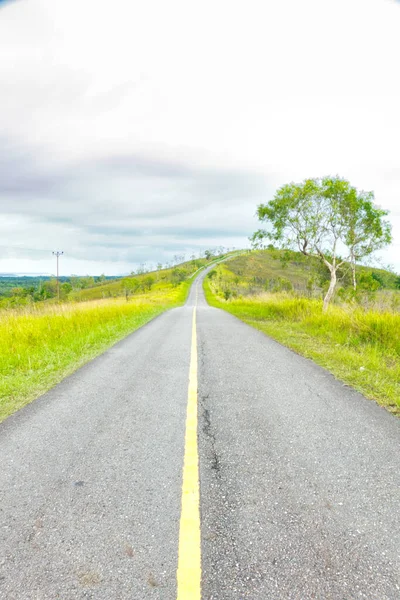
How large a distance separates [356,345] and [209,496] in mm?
7174

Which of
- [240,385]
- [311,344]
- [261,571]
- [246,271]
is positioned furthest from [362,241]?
[246,271]

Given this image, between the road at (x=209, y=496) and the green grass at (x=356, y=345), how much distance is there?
711 mm

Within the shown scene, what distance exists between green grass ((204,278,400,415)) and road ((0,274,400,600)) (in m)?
0.71

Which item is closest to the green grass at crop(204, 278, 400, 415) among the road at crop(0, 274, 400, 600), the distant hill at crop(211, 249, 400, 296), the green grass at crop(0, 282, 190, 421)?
the road at crop(0, 274, 400, 600)

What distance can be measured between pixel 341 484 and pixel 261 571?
1.16 meters

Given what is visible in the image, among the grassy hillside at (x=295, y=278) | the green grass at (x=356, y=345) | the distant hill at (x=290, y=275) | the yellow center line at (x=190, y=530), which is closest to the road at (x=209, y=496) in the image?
the yellow center line at (x=190, y=530)

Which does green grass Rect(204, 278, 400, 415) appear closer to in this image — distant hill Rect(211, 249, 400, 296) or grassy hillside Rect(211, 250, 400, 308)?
grassy hillside Rect(211, 250, 400, 308)

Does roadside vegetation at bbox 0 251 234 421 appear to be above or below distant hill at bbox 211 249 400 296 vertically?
below

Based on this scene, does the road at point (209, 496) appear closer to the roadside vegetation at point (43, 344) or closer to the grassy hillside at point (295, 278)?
the roadside vegetation at point (43, 344)

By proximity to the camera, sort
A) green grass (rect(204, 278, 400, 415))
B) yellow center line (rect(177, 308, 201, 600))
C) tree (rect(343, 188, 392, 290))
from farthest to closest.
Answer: tree (rect(343, 188, 392, 290)) → green grass (rect(204, 278, 400, 415)) → yellow center line (rect(177, 308, 201, 600))

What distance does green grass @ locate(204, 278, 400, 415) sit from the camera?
Result: 5159 millimetres

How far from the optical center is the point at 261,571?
1753mm

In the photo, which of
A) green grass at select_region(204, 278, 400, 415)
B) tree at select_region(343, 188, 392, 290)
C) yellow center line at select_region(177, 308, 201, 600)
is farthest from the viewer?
tree at select_region(343, 188, 392, 290)

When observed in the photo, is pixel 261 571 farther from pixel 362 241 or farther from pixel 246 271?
pixel 246 271
